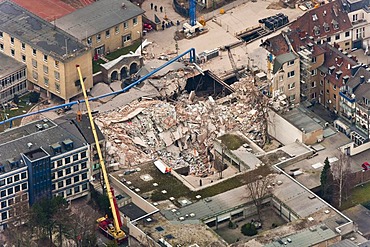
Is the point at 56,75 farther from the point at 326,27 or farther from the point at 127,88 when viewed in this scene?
the point at 326,27

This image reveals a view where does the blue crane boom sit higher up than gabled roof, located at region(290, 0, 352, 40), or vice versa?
gabled roof, located at region(290, 0, 352, 40)

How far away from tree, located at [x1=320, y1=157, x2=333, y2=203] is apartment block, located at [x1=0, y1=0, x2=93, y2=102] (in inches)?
1295

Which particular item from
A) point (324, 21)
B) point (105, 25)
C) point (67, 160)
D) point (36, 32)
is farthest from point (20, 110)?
point (324, 21)

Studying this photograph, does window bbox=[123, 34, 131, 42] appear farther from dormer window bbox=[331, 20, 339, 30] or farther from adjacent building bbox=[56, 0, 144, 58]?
dormer window bbox=[331, 20, 339, 30]

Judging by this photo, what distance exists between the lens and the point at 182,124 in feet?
597

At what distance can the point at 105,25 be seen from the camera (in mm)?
195500

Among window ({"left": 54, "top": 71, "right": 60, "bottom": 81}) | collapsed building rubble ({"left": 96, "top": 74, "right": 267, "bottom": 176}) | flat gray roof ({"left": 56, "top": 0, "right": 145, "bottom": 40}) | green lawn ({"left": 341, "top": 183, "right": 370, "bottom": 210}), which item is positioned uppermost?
flat gray roof ({"left": 56, "top": 0, "right": 145, "bottom": 40})

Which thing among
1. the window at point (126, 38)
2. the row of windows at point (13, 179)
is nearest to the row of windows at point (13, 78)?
the window at point (126, 38)

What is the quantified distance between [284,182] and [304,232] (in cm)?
1025

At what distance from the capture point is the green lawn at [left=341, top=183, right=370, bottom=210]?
172m

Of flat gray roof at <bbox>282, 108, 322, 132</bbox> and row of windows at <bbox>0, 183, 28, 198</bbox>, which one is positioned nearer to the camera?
row of windows at <bbox>0, 183, 28, 198</bbox>

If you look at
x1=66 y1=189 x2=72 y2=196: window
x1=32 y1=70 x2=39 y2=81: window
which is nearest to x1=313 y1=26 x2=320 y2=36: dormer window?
x1=32 y1=70 x2=39 y2=81: window

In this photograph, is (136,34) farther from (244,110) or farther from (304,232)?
(304,232)

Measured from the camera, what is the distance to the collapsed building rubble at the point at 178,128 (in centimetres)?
17775
